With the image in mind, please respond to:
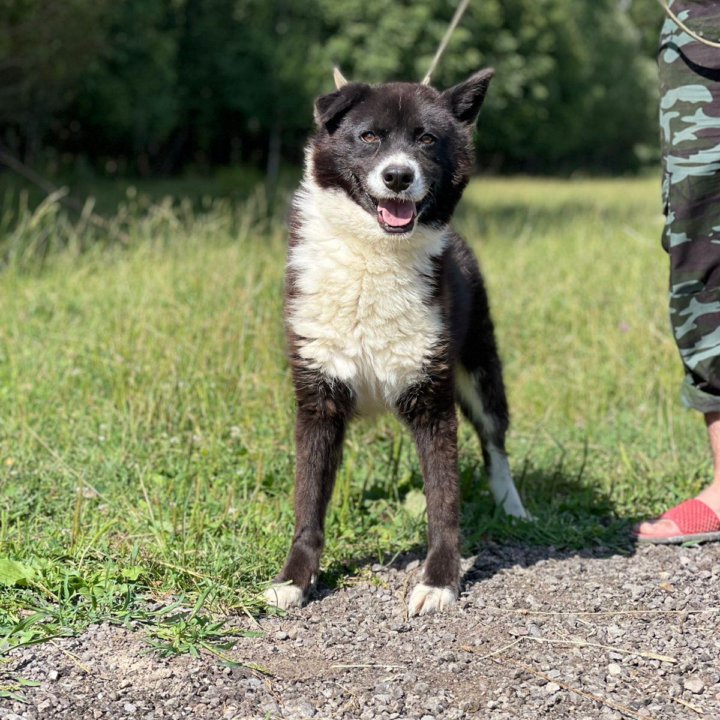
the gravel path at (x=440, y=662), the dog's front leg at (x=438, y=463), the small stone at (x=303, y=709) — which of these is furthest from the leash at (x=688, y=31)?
the small stone at (x=303, y=709)

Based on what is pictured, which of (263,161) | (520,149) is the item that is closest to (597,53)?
(520,149)

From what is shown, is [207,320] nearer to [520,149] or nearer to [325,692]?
[325,692]

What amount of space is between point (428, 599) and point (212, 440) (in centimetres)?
159

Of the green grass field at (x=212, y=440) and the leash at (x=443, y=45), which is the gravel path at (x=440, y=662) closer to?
the green grass field at (x=212, y=440)

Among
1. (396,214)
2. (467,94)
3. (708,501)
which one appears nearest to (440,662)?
(396,214)

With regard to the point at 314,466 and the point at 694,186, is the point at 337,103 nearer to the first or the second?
the point at 314,466

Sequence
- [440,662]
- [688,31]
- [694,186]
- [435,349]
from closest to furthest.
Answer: [440,662]
[435,349]
[688,31]
[694,186]

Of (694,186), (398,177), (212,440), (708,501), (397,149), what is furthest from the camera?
(212,440)

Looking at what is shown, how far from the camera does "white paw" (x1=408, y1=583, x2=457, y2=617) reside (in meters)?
3.35

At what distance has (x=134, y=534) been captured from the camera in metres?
3.68

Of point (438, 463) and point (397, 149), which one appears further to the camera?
point (438, 463)

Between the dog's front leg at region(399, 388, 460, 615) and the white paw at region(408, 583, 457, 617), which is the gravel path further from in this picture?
the dog's front leg at region(399, 388, 460, 615)

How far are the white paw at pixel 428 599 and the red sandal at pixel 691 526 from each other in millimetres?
1105

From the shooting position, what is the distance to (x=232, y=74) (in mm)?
23266
